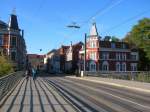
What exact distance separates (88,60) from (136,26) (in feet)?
53.0

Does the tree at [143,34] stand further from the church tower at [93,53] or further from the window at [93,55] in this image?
the window at [93,55]

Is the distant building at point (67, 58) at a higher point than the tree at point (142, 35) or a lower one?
lower

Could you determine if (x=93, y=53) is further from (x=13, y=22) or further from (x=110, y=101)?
(x=110, y=101)

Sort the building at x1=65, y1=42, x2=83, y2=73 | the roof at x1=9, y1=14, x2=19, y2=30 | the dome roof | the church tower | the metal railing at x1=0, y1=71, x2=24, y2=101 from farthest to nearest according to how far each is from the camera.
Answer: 1. the building at x1=65, y1=42, x2=83, y2=73
2. the church tower
3. the roof at x1=9, y1=14, x2=19, y2=30
4. the dome roof
5. the metal railing at x1=0, y1=71, x2=24, y2=101

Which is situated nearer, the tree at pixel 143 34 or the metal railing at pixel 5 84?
the metal railing at pixel 5 84

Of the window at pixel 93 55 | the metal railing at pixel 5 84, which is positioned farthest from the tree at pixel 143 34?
the metal railing at pixel 5 84

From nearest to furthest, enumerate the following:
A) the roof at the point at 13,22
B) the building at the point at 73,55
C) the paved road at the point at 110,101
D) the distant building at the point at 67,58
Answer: the paved road at the point at 110,101 < the roof at the point at 13,22 < the building at the point at 73,55 < the distant building at the point at 67,58

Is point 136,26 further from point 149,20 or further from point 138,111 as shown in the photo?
point 138,111

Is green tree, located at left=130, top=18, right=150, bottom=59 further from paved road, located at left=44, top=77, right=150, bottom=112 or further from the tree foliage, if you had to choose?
paved road, located at left=44, top=77, right=150, bottom=112

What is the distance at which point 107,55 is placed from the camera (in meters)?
104

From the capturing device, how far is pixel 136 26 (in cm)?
10594

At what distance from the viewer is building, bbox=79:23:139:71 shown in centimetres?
10256

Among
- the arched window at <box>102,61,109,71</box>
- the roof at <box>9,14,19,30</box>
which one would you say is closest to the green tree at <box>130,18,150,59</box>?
the arched window at <box>102,61,109,71</box>

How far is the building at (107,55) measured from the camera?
102562 millimetres
